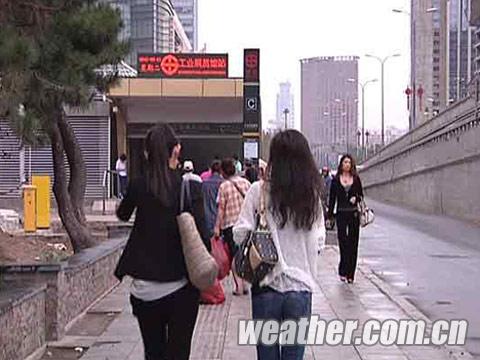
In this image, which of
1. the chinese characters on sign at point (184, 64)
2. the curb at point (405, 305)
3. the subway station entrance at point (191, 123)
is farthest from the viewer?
the subway station entrance at point (191, 123)

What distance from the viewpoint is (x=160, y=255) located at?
5480 mm

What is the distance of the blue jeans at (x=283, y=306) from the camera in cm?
566

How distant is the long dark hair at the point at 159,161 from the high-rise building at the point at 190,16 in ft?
417

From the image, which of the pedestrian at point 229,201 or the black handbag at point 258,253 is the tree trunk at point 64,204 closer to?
the pedestrian at point 229,201

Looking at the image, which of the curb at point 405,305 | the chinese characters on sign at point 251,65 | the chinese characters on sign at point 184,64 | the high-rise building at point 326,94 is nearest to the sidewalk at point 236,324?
the curb at point 405,305

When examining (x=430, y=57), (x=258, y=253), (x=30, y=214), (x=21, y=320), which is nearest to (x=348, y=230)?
(x=21, y=320)

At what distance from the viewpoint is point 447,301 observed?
12883 millimetres

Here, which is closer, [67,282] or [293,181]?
[293,181]

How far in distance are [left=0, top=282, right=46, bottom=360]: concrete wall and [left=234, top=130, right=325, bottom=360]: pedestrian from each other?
2.48m

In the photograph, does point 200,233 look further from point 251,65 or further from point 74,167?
point 251,65

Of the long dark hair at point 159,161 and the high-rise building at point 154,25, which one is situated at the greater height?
the high-rise building at point 154,25

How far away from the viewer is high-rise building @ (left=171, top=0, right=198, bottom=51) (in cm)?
13275

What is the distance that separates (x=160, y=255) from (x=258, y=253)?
0.55 m

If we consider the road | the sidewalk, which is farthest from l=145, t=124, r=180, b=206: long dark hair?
the road
